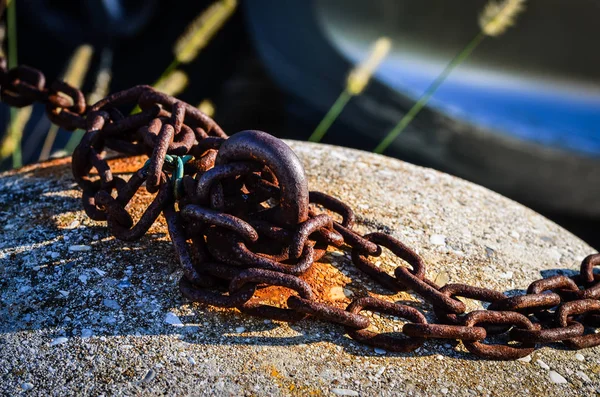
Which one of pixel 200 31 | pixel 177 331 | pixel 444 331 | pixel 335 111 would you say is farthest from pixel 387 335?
pixel 335 111

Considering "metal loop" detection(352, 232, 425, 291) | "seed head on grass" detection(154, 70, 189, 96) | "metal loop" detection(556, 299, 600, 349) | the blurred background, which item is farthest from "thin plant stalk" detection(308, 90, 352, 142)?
"metal loop" detection(556, 299, 600, 349)

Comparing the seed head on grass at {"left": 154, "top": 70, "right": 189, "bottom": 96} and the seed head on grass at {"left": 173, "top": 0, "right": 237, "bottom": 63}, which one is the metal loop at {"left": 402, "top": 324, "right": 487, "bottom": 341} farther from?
the seed head on grass at {"left": 154, "top": 70, "right": 189, "bottom": 96}

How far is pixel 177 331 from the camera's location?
5.02 feet

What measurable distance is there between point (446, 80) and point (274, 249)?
153 inches

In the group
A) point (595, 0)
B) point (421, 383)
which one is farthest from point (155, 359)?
point (595, 0)

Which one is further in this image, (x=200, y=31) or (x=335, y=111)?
(x=335, y=111)

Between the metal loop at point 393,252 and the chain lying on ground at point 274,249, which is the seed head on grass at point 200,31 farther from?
the metal loop at point 393,252

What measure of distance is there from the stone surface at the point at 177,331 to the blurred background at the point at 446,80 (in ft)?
7.99

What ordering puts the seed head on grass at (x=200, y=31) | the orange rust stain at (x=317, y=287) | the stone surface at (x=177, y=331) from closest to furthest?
the stone surface at (x=177, y=331) → the orange rust stain at (x=317, y=287) → the seed head on grass at (x=200, y=31)

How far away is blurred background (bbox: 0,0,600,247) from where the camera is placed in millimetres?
4625

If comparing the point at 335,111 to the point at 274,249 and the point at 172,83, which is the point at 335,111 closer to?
the point at 172,83

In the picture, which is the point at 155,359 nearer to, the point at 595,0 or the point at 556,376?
the point at 556,376

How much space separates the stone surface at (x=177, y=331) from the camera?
1422mm

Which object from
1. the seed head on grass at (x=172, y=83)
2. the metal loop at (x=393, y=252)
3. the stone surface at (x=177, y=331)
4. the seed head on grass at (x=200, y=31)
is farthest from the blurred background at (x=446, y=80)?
the metal loop at (x=393, y=252)
